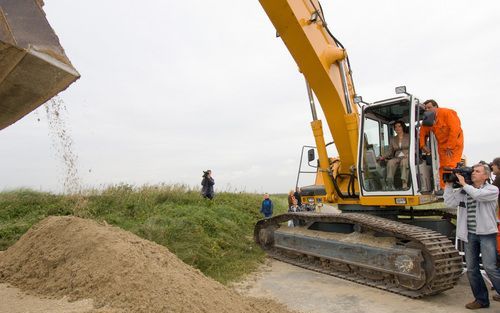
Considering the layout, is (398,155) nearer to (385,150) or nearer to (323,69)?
(385,150)

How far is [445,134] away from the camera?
6523 mm

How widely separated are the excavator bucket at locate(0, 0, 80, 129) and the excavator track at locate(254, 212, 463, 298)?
4.84 metres

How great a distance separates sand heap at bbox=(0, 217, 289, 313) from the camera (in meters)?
4.01

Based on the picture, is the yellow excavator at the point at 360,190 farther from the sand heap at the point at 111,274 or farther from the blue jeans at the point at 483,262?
the sand heap at the point at 111,274

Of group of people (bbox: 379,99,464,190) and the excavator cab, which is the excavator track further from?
group of people (bbox: 379,99,464,190)

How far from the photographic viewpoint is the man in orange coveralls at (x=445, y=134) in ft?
21.1

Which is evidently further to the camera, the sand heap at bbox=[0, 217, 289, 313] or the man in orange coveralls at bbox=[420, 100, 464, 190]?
the man in orange coveralls at bbox=[420, 100, 464, 190]

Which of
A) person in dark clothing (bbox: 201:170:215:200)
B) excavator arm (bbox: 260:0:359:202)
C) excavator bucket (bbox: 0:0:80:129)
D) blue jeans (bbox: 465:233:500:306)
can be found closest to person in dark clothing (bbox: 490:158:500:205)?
blue jeans (bbox: 465:233:500:306)

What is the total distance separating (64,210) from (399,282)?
7830 millimetres

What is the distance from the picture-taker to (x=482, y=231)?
193 inches

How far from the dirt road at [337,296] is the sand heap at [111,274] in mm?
774

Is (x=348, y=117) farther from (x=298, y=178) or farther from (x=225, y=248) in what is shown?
(x=225, y=248)

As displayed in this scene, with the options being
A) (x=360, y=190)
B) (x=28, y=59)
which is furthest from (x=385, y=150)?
(x=28, y=59)

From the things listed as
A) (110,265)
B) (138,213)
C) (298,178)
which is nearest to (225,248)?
(298,178)
